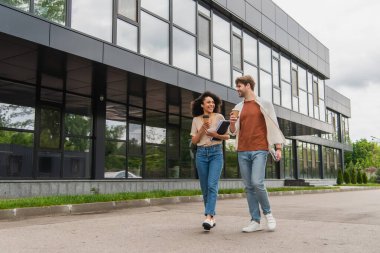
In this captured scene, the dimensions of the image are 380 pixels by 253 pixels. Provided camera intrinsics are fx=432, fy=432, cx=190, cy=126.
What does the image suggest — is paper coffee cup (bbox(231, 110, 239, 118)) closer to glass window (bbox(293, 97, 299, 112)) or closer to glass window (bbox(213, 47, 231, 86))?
glass window (bbox(213, 47, 231, 86))

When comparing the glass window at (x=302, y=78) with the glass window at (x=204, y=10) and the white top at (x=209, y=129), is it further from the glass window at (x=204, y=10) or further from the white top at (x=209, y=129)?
the white top at (x=209, y=129)

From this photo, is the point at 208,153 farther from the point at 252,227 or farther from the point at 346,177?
the point at 346,177

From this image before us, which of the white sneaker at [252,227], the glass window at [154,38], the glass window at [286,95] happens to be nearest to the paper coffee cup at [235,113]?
the white sneaker at [252,227]

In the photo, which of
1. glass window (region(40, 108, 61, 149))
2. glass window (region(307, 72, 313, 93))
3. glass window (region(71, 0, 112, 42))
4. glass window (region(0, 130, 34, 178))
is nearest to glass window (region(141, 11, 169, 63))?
glass window (region(71, 0, 112, 42))

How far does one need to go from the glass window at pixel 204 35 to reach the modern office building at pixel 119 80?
60 mm

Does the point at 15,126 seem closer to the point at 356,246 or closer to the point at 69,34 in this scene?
the point at 69,34

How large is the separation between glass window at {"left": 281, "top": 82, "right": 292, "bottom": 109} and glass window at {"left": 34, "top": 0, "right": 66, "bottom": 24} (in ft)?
45.3

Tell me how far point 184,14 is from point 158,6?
1.48 meters

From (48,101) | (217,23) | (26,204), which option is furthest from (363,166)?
(26,204)

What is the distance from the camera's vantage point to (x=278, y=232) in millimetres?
5242

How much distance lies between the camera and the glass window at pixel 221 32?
17188 millimetres

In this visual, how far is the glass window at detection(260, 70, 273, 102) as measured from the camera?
2030 cm

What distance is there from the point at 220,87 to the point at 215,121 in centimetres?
1065

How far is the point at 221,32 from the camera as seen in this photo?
17641mm
